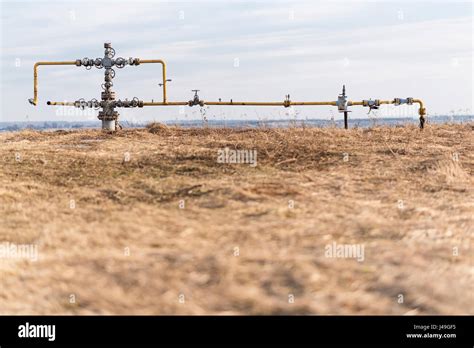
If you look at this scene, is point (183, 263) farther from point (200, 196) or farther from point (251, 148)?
point (251, 148)

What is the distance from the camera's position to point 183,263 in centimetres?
364
